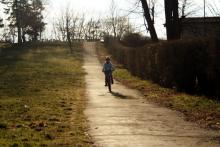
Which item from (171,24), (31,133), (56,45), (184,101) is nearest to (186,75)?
(184,101)

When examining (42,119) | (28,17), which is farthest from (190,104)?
(28,17)

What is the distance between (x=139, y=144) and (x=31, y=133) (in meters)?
2.47

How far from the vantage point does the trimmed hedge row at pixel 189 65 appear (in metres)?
16.5

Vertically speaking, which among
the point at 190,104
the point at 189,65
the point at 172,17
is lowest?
the point at 190,104

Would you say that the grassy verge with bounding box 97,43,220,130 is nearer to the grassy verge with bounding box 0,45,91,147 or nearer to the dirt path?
the dirt path

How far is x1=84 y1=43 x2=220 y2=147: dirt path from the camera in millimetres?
9664

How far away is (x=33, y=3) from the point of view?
9475 centimetres

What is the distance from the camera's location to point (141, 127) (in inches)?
453

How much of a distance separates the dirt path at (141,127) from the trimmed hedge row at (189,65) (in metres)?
2.37

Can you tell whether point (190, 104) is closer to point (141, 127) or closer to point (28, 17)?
point (141, 127)

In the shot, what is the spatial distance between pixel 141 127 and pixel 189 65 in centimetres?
769

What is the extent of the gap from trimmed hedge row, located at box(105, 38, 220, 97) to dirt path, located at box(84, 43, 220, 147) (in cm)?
237

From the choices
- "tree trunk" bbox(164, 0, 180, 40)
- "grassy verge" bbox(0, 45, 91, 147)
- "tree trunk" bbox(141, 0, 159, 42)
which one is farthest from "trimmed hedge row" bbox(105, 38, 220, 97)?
"tree trunk" bbox(141, 0, 159, 42)

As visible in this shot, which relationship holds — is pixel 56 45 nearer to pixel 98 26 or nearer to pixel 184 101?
pixel 98 26
